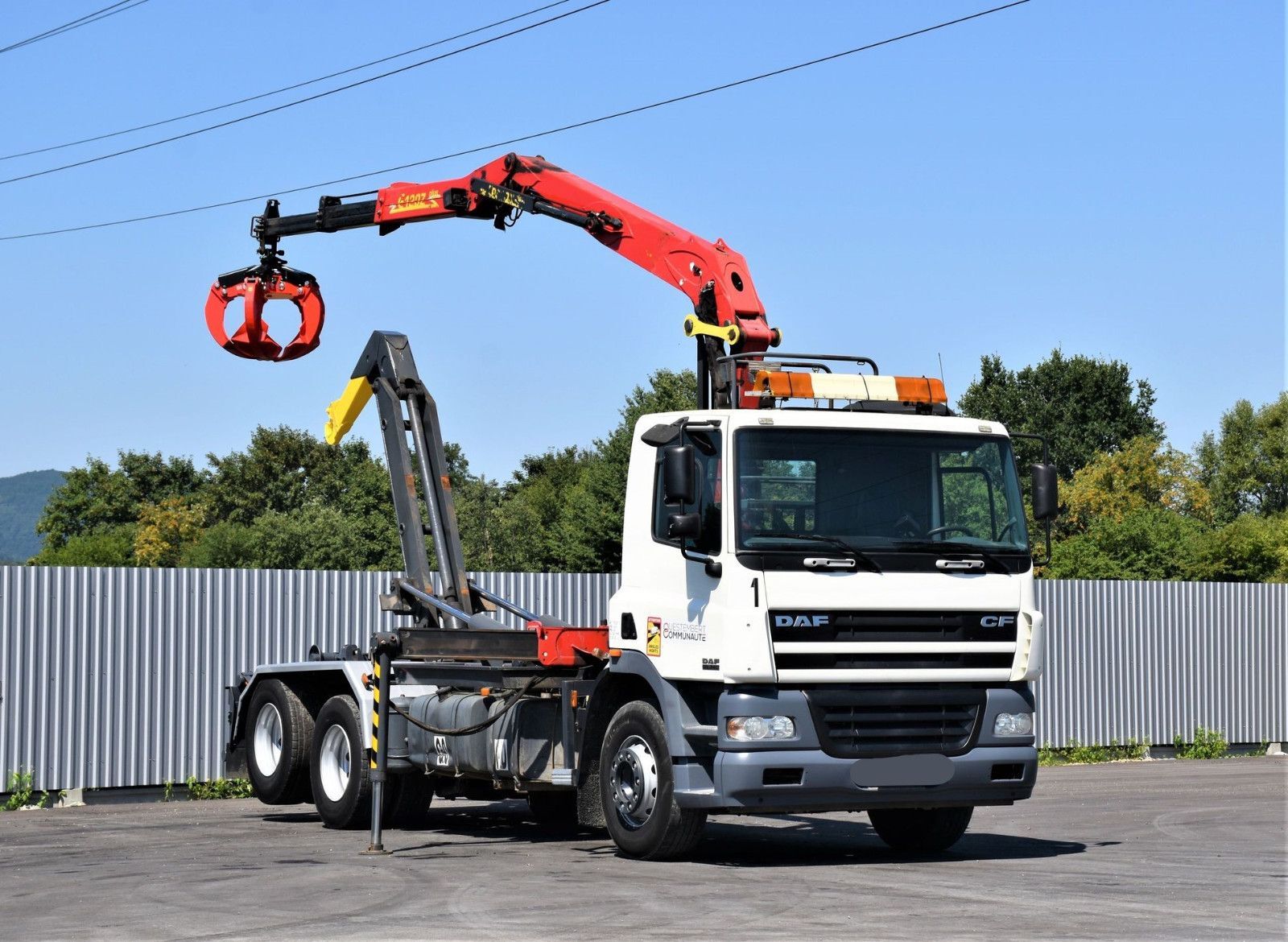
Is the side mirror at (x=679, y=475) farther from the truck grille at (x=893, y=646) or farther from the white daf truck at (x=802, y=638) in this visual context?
the truck grille at (x=893, y=646)

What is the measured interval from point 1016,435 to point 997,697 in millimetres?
2169

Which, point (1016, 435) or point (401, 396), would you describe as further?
point (401, 396)

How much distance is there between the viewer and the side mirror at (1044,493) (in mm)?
12219

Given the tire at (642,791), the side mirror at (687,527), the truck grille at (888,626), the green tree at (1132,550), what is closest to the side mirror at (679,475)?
the side mirror at (687,527)

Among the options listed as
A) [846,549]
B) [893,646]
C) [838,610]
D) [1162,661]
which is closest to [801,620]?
[838,610]

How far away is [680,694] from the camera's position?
11891 mm

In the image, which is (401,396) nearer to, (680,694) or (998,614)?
(680,694)

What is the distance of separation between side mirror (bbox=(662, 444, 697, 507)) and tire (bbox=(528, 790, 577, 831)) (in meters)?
4.66

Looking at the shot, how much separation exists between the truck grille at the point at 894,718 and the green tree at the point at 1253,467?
224 feet

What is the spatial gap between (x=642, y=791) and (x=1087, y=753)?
15.0 metres

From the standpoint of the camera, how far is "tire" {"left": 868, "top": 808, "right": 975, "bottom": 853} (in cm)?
1305

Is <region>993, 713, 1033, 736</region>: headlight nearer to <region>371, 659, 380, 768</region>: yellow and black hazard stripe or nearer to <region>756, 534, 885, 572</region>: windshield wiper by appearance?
<region>756, 534, 885, 572</region>: windshield wiper

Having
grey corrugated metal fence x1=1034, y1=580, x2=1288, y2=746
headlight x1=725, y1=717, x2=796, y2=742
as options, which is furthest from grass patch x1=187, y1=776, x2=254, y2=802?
grey corrugated metal fence x1=1034, y1=580, x2=1288, y2=746

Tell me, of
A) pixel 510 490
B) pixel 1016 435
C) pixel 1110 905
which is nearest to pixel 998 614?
pixel 1016 435
